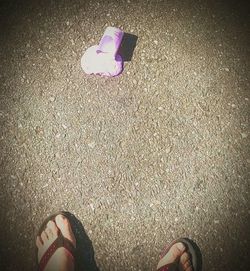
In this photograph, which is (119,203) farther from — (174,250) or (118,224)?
(174,250)

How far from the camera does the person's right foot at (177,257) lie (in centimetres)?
233

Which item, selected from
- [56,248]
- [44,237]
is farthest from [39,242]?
[56,248]

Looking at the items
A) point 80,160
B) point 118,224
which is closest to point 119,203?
point 118,224

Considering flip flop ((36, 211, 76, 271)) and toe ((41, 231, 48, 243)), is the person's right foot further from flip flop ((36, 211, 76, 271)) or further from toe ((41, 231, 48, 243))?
toe ((41, 231, 48, 243))

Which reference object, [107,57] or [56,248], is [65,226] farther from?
[107,57]

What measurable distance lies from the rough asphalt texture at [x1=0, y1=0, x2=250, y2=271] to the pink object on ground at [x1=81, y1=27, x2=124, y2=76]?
0.09m

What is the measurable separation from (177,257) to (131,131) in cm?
117

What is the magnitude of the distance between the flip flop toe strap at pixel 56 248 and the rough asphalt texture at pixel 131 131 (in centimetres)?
9

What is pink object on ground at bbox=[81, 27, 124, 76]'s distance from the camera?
2594mm

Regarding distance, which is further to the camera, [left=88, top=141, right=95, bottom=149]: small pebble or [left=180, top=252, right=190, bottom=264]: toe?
[left=88, top=141, right=95, bottom=149]: small pebble

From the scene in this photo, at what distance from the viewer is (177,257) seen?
236 cm

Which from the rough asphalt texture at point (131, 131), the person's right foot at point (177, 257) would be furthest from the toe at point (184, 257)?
the rough asphalt texture at point (131, 131)

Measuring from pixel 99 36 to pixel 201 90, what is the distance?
3.81 ft

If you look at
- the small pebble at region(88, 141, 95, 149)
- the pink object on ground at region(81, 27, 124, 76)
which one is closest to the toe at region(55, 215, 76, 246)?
the small pebble at region(88, 141, 95, 149)
